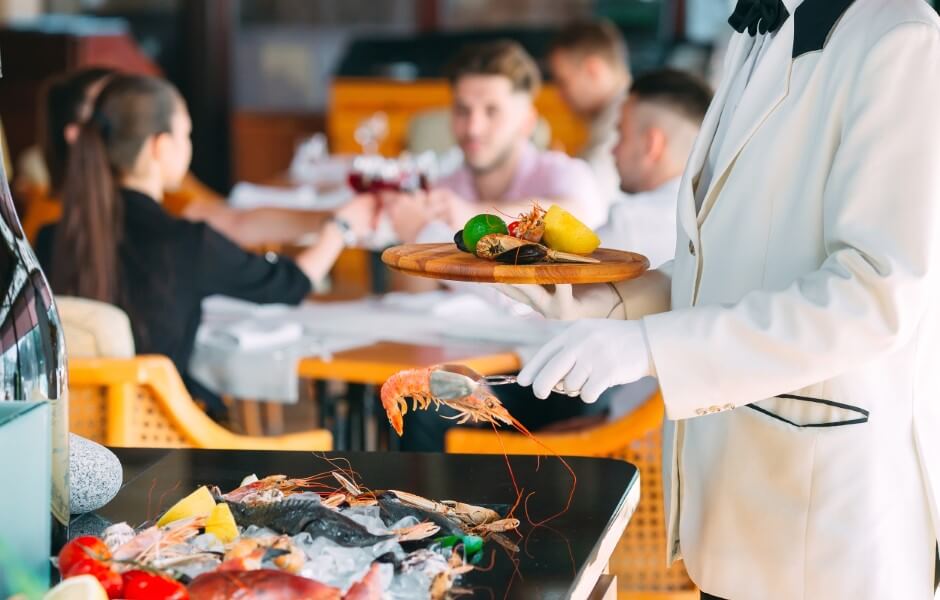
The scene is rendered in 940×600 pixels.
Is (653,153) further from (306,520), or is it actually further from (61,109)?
(306,520)

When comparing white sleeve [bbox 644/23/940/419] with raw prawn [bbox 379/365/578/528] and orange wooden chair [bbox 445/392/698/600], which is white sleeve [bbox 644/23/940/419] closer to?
raw prawn [bbox 379/365/578/528]

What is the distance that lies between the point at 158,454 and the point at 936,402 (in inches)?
37.5

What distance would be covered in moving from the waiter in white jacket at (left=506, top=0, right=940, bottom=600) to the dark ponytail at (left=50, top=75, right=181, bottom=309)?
5.34 ft

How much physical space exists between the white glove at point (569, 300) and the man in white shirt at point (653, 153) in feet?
3.62

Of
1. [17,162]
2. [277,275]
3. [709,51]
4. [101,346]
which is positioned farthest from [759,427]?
[17,162]

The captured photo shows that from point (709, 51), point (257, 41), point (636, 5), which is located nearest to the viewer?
point (709, 51)

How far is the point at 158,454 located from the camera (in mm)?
1568

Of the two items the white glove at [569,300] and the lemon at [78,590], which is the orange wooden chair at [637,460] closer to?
the white glove at [569,300]

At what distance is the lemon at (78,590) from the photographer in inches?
38.6

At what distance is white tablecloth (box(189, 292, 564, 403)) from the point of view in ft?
9.74

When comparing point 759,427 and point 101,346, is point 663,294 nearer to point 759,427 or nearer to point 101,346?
point 759,427

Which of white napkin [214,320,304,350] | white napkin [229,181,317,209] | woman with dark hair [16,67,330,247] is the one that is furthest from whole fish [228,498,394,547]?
white napkin [229,181,317,209]

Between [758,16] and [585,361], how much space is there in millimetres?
546

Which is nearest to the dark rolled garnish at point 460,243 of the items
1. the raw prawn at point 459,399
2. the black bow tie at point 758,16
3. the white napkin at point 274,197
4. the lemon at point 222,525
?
the raw prawn at point 459,399
